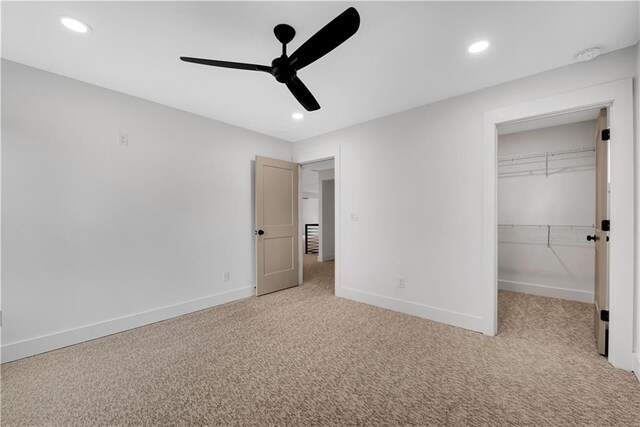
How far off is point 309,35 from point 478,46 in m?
1.27

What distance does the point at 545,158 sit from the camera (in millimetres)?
3682

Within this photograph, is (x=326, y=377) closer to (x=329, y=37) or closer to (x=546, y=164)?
(x=329, y=37)

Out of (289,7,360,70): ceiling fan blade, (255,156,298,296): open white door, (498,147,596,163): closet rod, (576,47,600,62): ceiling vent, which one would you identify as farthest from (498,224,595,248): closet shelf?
(289,7,360,70): ceiling fan blade

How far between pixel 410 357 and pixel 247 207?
276 centimetres

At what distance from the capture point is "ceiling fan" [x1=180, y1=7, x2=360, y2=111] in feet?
4.16

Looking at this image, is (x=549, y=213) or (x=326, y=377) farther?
(x=549, y=213)

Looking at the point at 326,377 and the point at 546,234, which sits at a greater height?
the point at 546,234

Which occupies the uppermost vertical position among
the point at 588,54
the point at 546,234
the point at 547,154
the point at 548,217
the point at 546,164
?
the point at 588,54

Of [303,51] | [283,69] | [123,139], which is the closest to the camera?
[303,51]

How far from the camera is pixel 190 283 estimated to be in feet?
10.1

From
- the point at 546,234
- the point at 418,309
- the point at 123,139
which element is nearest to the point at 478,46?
the point at 418,309

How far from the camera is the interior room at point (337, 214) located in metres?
1.60

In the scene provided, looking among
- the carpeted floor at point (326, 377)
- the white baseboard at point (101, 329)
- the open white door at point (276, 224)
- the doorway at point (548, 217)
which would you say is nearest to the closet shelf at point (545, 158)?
the doorway at point (548, 217)

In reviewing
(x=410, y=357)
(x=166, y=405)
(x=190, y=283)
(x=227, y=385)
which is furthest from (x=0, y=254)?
(x=410, y=357)
